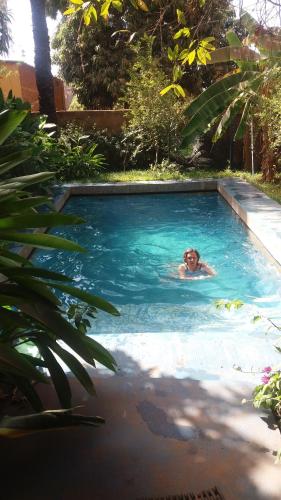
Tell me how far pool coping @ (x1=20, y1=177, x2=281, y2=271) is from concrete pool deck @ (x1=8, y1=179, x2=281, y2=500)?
400cm

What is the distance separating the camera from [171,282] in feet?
22.4

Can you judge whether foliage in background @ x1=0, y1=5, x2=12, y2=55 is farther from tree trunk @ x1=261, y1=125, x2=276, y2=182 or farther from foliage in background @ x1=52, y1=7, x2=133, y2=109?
tree trunk @ x1=261, y1=125, x2=276, y2=182

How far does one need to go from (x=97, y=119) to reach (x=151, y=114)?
3.02m

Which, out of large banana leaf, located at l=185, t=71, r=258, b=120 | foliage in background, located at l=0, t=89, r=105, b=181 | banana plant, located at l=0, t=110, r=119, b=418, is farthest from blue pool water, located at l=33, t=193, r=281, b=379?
large banana leaf, located at l=185, t=71, r=258, b=120

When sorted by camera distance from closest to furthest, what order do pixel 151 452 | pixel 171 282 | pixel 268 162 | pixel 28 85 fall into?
1. pixel 151 452
2. pixel 171 282
3. pixel 268 162
4. pixel 28 85

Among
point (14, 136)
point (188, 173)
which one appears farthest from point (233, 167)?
point (14, 136)

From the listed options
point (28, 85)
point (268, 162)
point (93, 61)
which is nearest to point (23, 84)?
point (28, 85)

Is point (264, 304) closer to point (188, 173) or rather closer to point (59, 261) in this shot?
point (59, 261)

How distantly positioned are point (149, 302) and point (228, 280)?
1.45m

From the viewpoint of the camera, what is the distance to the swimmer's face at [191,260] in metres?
6.60

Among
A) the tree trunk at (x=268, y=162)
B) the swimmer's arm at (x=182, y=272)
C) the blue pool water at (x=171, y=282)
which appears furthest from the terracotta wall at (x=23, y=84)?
the swimmer's arm at (x=182, y=272)

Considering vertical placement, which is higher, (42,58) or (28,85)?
(28,85)

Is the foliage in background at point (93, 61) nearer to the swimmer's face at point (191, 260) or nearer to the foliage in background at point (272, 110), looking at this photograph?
the foliage in background at point (272, 110)

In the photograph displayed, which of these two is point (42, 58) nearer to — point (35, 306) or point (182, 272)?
point (182, 272)
